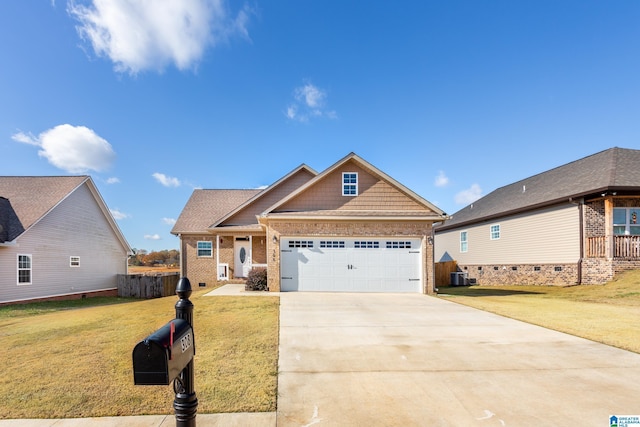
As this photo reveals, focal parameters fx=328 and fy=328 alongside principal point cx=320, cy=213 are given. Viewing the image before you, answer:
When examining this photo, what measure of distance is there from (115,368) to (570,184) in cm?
2250

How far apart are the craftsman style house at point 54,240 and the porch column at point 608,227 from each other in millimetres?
27972

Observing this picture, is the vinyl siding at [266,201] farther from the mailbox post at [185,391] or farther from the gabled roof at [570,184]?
the mailbox post at [185,391]

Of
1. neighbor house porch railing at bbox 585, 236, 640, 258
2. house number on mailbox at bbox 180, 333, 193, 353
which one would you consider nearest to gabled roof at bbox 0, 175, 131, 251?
house number on mailbox at bbox 180, 333, 193, 353

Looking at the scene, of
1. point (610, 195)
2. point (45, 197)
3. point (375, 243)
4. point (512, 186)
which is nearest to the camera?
point (375, 243)

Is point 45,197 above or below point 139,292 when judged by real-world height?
above

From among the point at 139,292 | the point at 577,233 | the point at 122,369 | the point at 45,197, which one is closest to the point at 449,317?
the point at 122,369

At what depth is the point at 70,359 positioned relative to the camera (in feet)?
18.0

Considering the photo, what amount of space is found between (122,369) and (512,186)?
2891 cm

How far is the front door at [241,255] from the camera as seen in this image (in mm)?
19562

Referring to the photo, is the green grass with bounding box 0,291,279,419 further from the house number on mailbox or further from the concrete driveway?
the house number on mailbox

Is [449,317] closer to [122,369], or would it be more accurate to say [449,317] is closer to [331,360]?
[331,360]

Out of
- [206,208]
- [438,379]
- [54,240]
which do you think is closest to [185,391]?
[438,379]

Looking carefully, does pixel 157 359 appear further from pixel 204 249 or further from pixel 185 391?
pixel 204 249

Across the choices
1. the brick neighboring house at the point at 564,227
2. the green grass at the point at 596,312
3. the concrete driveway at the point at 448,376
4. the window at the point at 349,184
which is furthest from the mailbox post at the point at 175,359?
the brick neighboring house at the point at 564,227
